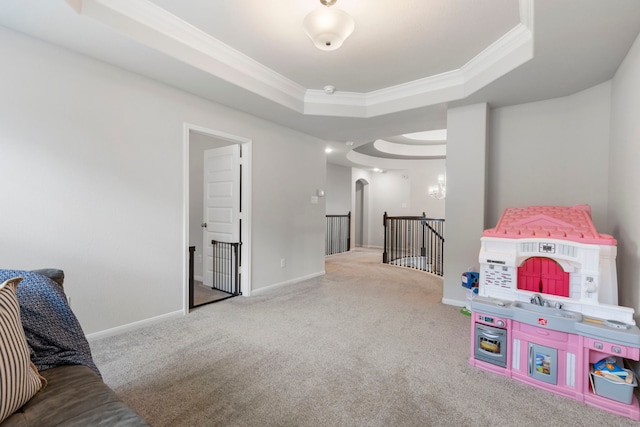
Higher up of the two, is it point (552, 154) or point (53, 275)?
point (552, 154)

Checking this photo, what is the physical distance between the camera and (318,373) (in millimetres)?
2141

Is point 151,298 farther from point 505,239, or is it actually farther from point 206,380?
point 505,239

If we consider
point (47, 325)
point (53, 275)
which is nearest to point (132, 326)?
point (53, 275)

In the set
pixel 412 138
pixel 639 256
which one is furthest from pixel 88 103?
pixel 412 138

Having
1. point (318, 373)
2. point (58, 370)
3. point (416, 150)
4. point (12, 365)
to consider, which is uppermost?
point (416, 150)

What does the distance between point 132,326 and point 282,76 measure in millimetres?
3181

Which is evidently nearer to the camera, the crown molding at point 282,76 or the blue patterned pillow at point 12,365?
the blue patterned pillow at point 12,365

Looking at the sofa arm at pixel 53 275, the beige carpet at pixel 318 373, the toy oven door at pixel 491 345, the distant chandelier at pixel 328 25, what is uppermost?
the distant chandelier at pixel 328 25

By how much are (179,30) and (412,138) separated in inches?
232

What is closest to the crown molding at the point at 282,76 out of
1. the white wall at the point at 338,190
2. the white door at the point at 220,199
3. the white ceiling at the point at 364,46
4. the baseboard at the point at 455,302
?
the white ceiling at the point at 364,46

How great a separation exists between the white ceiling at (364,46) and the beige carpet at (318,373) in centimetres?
254

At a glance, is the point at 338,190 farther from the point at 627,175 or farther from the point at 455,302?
the point at 627,175

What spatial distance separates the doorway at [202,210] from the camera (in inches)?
136

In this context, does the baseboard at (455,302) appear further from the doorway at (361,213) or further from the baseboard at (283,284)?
the doorway at (361,213)
